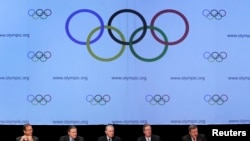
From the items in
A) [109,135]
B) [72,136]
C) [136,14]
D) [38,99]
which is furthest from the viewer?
[136,14]

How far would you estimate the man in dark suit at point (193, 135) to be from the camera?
8953mm

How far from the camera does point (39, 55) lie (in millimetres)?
9664

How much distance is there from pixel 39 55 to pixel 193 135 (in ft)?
11.5

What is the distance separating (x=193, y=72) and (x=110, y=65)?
1.72 metres

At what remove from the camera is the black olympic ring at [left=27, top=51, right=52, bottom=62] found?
31.7ft

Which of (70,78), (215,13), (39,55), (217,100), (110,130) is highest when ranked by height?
(215,13)

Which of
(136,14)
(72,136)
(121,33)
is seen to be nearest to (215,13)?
(136,14)

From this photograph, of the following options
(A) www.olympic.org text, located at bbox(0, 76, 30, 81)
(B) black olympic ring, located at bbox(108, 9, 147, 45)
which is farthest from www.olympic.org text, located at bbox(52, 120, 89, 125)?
(B) black olympic ring, located at bbox(108, 9, 147, 45)

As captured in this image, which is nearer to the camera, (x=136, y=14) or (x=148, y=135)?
(x=148, y=135)

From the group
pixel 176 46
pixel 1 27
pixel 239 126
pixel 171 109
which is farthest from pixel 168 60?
pixel 1 27

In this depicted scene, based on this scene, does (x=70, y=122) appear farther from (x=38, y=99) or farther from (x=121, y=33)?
(x=121, y=33)

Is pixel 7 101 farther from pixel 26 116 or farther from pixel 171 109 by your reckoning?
pixel 171 109

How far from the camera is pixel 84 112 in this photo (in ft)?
31.7

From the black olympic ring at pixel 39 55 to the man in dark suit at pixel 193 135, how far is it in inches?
126
